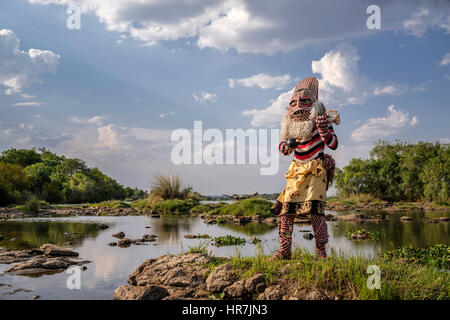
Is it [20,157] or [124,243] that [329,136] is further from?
[20,157]

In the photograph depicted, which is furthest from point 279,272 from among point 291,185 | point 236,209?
point 236,209

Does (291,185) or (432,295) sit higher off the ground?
(291,185)

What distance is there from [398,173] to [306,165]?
122 feet

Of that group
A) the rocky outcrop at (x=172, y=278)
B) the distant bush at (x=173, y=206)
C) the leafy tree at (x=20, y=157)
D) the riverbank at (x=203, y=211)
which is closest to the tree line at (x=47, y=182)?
the leafy tree at (x=20, y=157)

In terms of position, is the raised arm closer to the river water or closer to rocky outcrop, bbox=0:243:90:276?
the river water

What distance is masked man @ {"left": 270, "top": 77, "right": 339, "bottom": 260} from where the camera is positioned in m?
5.20

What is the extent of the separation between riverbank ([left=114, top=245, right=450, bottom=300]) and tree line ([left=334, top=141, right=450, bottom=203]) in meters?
32.4

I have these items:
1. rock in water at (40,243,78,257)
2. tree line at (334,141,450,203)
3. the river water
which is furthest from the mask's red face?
tree line at (334,141,450,203)

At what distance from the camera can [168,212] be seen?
20.8 metres

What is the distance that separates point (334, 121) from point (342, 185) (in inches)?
1463

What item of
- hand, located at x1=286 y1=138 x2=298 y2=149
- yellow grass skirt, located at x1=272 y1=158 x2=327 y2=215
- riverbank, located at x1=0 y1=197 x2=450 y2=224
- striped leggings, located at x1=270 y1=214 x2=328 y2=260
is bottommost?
riverbank, located at x1=0 y1=197 x2=450 y2=224

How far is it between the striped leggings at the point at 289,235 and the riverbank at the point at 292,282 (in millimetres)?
329

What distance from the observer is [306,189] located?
5254mm
